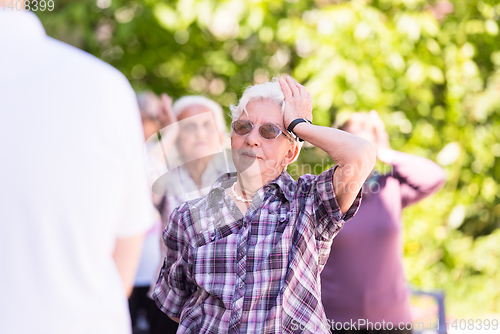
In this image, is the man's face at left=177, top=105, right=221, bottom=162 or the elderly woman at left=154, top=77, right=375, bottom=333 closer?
the elderly woman at left=154, top=77, right=375, bottom=333

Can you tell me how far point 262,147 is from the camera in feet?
4.69

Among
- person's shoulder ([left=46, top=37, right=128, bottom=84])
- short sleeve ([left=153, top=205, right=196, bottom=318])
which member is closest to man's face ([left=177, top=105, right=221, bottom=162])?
short sleeve ([left=153, top=205, right=196, bottom=318])

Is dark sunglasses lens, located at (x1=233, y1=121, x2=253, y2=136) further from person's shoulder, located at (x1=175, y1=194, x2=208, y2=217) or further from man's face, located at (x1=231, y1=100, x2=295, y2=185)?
person's shoulder, located at (x1=175, y1=194, x2=208, y2=217)

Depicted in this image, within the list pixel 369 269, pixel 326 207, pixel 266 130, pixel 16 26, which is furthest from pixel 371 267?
pixel 16 26

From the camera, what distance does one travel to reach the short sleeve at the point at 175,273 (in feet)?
4.76

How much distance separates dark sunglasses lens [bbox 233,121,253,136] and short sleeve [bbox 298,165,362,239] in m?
0.26

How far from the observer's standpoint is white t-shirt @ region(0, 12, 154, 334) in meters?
0.79

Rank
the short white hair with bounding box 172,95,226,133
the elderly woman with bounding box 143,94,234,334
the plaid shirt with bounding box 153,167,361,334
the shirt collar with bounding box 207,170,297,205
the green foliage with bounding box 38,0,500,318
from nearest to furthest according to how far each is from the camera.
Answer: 1. the plaid shirt with bounding box 153,167,361,334
2. the shirt collar with bounding box 207,170,297,205
3. the elderly woman with bounding box 143,94,234,334
4. the short white hair with bounding box 172,95,226,133
5. the green foliage with bounding box 38,0,500,318

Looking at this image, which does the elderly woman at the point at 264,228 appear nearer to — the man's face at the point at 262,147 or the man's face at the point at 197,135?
the man's face at the point at 262,147

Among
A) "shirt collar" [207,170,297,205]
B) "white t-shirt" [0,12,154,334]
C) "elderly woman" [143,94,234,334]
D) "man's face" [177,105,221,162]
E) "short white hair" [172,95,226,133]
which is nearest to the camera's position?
"white t-shirt" [0,12,154,334]

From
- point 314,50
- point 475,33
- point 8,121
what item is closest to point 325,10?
point 314,50

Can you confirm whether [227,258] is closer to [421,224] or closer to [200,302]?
[200,302]

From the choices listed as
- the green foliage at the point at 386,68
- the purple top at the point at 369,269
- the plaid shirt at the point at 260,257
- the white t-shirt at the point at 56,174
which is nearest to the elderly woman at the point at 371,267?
the purple top at the point at 369,269

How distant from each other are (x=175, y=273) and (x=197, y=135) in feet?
3.21
